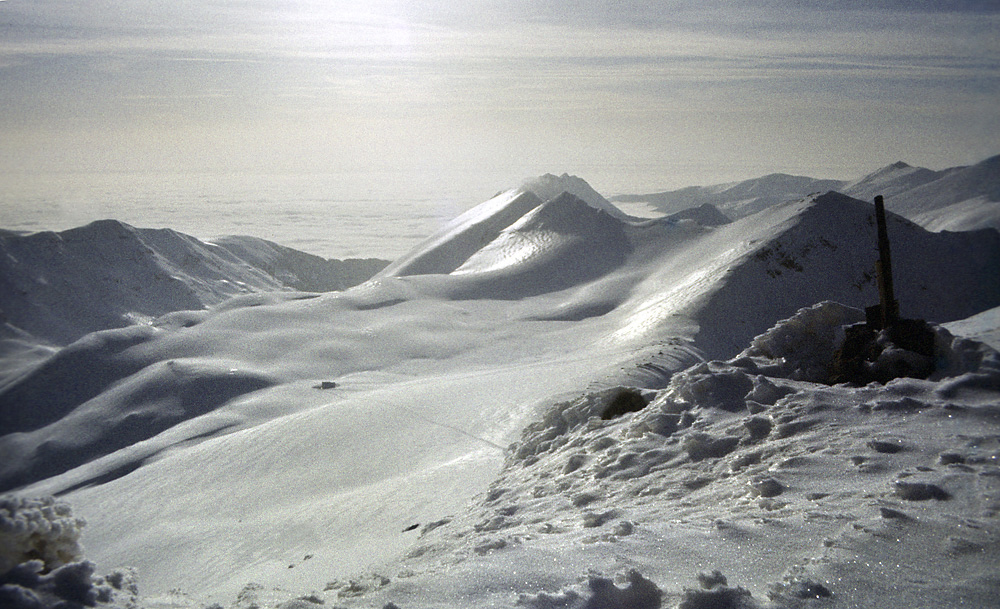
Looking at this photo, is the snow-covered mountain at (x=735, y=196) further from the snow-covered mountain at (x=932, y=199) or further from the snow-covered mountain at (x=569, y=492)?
the snow-covered mountain at (x=569, y=492)

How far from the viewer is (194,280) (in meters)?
97.6

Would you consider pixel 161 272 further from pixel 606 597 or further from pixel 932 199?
pixel 606 597

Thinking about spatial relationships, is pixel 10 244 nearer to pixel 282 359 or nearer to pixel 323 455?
pixel 323 455

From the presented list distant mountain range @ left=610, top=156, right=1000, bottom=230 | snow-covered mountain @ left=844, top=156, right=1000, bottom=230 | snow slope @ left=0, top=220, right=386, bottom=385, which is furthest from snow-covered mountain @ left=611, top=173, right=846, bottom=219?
snow slope @ left=0, top=220, right=386, bottom=385

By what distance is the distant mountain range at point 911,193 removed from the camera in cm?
1181

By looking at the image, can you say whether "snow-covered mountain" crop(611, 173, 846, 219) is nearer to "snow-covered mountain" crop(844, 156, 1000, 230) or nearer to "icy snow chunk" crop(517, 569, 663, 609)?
"snow-covered mountain" crop(844, 156, 1000, 230)

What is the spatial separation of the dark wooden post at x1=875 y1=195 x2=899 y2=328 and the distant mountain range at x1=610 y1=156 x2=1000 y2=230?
76 centimetres

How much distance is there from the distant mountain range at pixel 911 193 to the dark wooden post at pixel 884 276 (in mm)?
759

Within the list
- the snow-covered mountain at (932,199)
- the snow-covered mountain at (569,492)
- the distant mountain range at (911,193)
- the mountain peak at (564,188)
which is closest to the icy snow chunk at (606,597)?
the snow-covered mountain at (569,492)

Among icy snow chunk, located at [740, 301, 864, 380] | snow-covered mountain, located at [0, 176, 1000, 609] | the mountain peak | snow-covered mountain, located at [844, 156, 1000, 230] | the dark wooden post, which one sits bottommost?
snow-covered mountain, located at [0, 176, 1000, 609]

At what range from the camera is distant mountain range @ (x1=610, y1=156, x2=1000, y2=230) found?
11.8 meters

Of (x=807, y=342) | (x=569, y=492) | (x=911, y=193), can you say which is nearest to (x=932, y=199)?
(x=911, y=193)

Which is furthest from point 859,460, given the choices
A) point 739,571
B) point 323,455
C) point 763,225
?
point 763,225

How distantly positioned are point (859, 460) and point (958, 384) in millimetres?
1076
